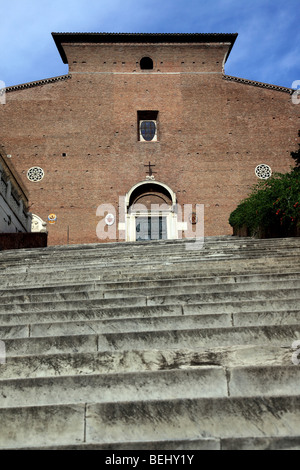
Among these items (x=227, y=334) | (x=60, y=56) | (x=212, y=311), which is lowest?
(x=227, y=334)

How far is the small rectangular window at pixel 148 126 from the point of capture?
19516 mm

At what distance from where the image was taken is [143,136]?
19531 millimetres

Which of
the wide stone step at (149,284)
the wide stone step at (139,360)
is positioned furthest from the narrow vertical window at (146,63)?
the wide stone step at (139,360)

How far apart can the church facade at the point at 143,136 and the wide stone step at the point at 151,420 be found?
15530 mm

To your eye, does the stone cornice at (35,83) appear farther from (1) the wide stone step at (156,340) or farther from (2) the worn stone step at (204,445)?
(2) the worn stone step at (204,445)

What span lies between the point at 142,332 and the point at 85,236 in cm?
1469

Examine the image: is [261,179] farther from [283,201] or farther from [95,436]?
[95,436]

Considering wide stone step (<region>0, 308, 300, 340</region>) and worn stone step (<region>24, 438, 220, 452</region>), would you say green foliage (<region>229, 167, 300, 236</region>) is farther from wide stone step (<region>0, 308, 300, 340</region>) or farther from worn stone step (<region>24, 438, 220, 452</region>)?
worn stone step (<region>24, 438, 220, 452</region>)

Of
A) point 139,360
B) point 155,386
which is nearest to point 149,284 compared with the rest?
point 139,360

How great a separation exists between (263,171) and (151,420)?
17.7 metres

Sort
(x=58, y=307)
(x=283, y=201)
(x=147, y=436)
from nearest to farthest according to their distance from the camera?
(x=147, y=436) → (x=58, y=307) → (x=283, y=201)

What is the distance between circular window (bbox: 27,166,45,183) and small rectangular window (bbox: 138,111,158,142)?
15.4 ft
